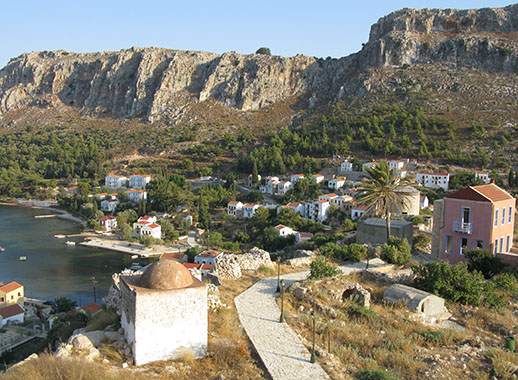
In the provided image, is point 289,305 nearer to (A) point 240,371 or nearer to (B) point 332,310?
(B) point 332,310

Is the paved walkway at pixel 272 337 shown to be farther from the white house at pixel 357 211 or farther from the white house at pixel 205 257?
the white house at pixel 357 211

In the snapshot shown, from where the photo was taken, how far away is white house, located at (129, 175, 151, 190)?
57.6 m

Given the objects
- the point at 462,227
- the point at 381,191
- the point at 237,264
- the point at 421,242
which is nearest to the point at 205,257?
the point at 421,242

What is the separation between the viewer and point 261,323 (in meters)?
8.48

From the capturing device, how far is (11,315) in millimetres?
22578

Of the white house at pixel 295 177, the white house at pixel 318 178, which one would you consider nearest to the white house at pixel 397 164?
the white house at pixel 318 178

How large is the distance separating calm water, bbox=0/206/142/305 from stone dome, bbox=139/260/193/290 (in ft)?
65.4

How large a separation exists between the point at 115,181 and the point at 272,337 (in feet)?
185

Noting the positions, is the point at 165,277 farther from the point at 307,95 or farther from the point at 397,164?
the point at 307,95

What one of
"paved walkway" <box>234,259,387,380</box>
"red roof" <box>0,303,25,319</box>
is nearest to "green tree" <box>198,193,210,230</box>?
"red roof" <box>0,303,25,319</box>

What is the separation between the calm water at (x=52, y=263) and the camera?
91.7ft

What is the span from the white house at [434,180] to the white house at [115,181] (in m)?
38.0

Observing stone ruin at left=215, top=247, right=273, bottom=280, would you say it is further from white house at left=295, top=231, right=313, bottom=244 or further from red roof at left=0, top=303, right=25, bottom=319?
white house at left=295, top=231, right=313, bottom=244

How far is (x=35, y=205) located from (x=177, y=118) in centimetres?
3140
